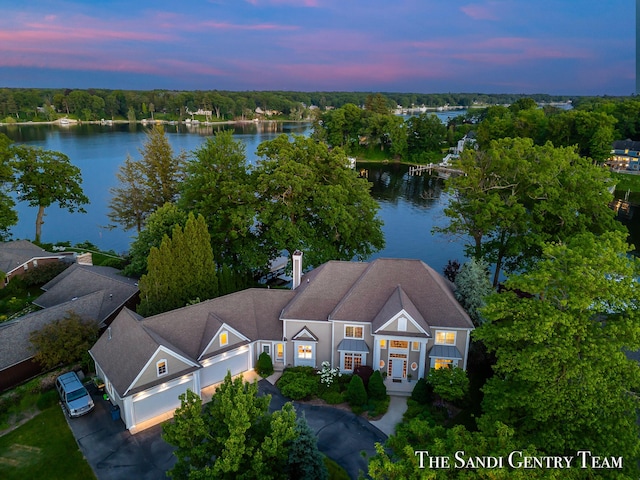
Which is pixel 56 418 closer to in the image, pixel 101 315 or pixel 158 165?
pixel 101 315

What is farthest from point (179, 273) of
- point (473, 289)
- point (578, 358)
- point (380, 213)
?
point (380, 213)

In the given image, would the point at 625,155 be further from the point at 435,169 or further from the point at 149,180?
the point at 149,180

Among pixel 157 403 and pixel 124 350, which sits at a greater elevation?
pixel 124 350

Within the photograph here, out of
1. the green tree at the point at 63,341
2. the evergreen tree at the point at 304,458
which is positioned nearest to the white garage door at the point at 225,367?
the green tree at the point at 63,341

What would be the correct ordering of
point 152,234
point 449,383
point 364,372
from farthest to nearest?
point 152,234 < point 364,372 < point 449,383

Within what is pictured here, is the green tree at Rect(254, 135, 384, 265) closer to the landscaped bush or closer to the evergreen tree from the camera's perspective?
the landscaped bush

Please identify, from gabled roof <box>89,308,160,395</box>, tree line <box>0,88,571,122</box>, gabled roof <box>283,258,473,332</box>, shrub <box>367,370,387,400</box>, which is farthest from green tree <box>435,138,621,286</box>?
tree line <box>0,88,571,122</box>
